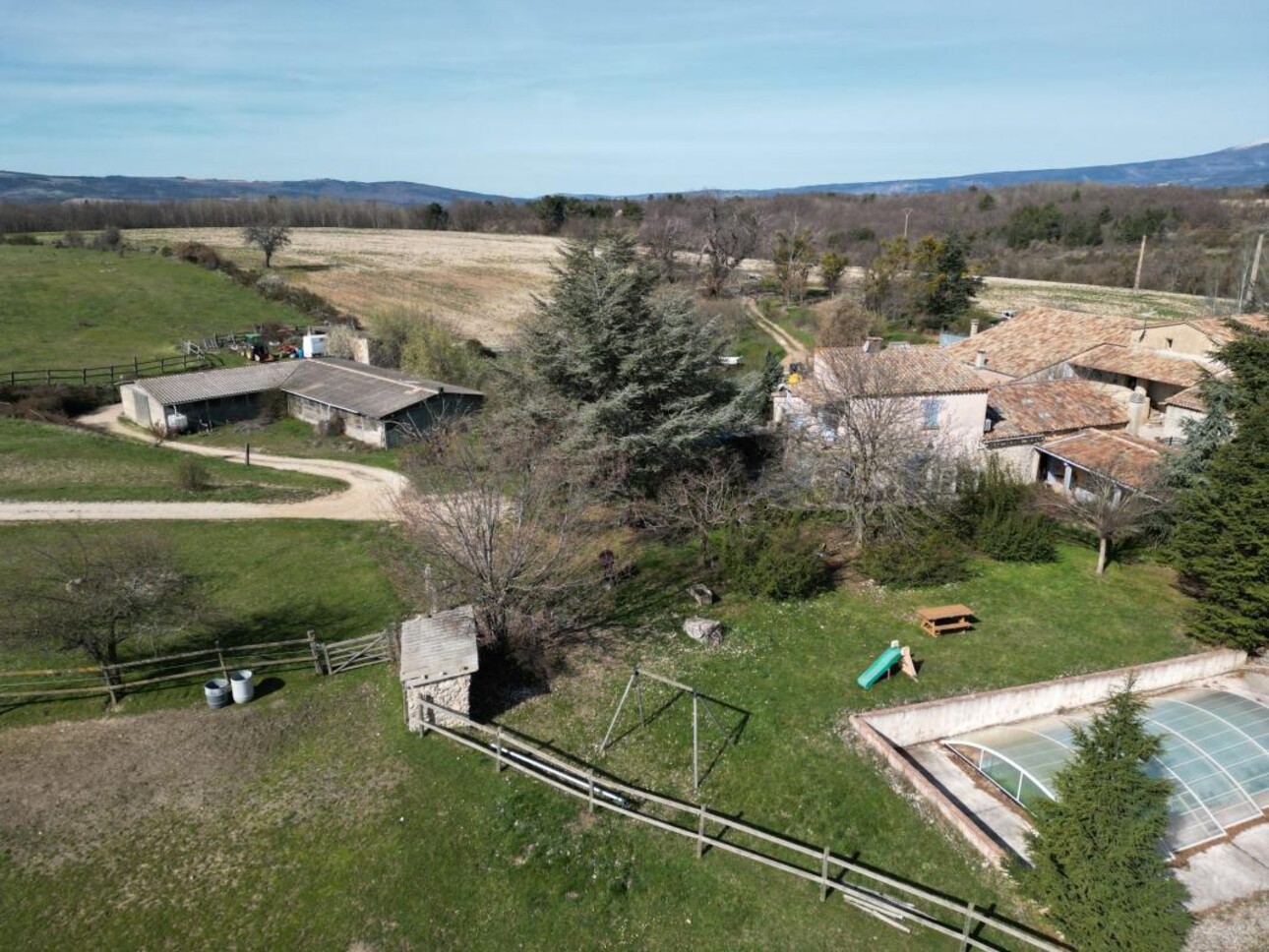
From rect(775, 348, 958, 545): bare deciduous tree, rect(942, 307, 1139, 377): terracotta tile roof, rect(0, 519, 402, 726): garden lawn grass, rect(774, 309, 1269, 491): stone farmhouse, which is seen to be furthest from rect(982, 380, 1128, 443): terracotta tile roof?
rect(0, 519, 402, 726): garden lawn grass

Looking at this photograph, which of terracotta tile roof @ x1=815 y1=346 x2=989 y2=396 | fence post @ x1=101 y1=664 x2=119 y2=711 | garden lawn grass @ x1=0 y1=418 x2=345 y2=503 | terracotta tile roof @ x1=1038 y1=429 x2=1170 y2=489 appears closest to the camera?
fence post @ x1=101 y1=664 x2=119 y2=711

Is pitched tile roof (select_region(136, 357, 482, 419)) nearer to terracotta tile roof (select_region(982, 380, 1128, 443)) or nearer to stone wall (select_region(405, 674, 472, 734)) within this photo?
stone wall (select_region(405, 674, 472, 734))

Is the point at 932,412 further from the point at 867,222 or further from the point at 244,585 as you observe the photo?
the point at 867,222

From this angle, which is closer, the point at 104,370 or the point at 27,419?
the point at 27,419

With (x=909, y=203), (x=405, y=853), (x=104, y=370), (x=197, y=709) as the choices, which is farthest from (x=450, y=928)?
(x=909, y=203)

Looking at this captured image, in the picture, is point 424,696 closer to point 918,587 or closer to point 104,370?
point 918,587

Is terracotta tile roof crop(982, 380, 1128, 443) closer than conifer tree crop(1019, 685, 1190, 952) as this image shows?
No

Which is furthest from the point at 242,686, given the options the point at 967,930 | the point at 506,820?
the point at 967,930
